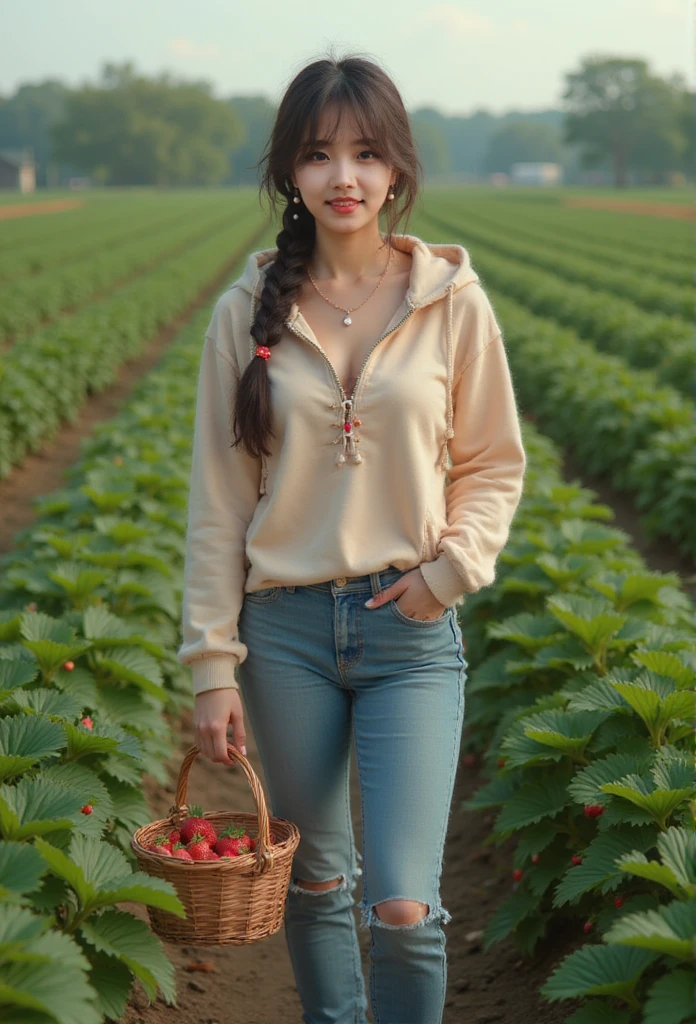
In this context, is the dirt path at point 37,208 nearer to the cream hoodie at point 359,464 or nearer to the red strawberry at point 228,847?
the cream hoodie at point 359,464

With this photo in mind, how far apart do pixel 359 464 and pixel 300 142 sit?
0.66m

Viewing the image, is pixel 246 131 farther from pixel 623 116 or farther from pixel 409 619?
pixel 409 619

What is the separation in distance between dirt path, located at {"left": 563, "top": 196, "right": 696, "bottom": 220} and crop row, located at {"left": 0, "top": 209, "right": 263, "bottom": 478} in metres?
27.3

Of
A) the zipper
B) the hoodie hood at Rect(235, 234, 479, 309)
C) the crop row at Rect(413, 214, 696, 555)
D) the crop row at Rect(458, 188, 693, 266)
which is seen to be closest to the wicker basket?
the zipper

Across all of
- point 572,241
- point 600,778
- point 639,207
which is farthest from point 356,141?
point 639,207

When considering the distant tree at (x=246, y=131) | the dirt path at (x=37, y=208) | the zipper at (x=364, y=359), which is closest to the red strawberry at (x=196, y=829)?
the zipper at (x=364, y=359)

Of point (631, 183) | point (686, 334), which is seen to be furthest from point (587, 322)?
point (631, 183)

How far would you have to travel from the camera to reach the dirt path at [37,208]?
198ft

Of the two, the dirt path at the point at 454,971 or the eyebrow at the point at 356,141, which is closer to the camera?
the eyebrow at the point at 356,141

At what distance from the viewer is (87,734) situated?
292cm

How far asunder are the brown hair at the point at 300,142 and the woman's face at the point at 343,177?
0.06ft

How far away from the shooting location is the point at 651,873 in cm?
213

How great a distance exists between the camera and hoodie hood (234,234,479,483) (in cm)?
249

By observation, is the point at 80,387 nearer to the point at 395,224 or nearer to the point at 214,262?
the point at 395,224
